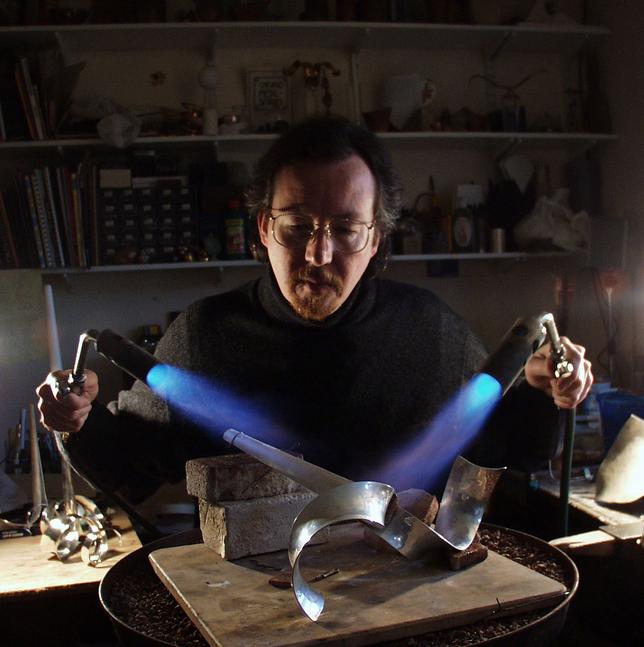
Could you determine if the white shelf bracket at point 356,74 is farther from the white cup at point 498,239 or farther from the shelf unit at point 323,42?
the white cup at point 498,239

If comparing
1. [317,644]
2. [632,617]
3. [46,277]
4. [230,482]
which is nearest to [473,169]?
[46,277]

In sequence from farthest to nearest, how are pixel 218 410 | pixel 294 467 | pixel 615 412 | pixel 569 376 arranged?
pixel 615 412 → pixel 218 410 → pixel 569 376 → pixel 294 467

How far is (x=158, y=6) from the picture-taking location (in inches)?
116

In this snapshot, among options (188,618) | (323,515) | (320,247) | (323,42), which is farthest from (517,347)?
(323,42)

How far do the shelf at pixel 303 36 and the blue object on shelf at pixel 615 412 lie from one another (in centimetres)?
162

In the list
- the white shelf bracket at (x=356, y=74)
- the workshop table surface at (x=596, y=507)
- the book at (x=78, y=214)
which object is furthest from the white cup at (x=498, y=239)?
the book at (x=78, y=214)

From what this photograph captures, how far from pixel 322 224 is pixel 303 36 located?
1.80 meters

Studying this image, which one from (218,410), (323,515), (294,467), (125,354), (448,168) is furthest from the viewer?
(448,168)

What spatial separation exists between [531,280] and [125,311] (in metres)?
1.67

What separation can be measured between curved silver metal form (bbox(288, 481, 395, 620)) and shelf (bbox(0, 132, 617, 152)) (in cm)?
226

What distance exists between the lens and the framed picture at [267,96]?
3.14 meters

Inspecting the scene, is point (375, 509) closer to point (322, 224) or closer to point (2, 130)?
point (322, 224)

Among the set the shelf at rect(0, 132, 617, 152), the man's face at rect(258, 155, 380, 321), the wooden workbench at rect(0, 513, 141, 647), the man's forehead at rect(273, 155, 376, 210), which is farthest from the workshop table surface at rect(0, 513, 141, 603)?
the shelf at rect(0, 132, 617, 152)

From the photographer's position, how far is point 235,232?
2.93 metres
